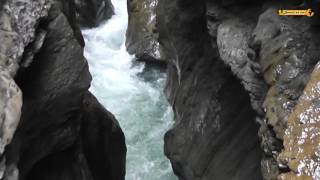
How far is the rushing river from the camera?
88.5ft

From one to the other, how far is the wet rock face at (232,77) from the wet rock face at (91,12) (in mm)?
13537

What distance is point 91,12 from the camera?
40781 mm

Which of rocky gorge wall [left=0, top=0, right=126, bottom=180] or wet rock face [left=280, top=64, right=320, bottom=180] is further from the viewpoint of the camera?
rocky gorge wall [left=0, top=0, right=126, bottom=180]

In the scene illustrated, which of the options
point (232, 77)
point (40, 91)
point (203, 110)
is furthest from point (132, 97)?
point (40, 91)

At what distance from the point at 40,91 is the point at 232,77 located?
6.56 metres

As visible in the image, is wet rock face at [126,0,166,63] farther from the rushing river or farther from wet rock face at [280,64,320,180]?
wet rock face at [280,64,320,180]

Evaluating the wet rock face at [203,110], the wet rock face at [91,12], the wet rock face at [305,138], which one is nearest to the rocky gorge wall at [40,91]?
the wet rock face at [203,110]

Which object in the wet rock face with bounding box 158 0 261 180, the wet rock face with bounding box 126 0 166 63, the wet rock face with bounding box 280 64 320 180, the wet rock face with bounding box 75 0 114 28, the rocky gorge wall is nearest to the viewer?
the wet rock face with bounding box 280 64 320 180

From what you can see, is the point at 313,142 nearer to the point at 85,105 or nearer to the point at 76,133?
the point at 76,133

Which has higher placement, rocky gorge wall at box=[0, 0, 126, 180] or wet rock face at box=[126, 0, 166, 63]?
rocky gorge wall at box=[0, 0, 126, 180]

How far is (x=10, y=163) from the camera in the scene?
13570 mm

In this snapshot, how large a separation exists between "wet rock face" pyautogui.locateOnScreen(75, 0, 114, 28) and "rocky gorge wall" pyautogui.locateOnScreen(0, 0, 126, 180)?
61.9 ft
